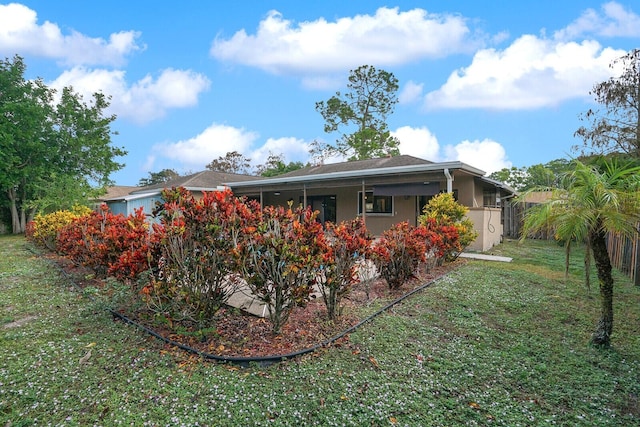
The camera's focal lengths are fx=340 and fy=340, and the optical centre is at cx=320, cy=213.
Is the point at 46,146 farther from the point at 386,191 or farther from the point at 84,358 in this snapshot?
the point at 84,358

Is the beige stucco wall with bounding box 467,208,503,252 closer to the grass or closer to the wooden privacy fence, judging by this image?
the wooden privacy fence

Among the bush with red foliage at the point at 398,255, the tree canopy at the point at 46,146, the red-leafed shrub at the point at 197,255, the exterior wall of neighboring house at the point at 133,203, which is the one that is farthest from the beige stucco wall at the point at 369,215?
the tree canopy at the point at 46,146

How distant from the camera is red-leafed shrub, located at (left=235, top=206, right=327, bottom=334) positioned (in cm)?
331

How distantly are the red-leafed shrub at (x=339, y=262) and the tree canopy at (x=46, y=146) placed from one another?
58.6ft

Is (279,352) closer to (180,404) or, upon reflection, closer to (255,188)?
(180,404)

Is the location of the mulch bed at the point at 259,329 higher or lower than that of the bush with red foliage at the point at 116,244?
lower

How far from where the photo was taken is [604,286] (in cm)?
350

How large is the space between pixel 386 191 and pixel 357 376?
9449mm

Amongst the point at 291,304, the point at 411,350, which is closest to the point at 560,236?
the point at 411,350

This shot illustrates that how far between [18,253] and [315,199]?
38.2ft

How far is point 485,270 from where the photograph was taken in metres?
7.24

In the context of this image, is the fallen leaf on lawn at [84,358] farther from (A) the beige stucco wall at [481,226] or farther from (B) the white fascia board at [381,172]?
(A) the beige stucco wall at [481,226]

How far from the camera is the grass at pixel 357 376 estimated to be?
7.83 feet

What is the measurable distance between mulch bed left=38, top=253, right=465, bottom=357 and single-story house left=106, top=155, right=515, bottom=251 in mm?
6173
